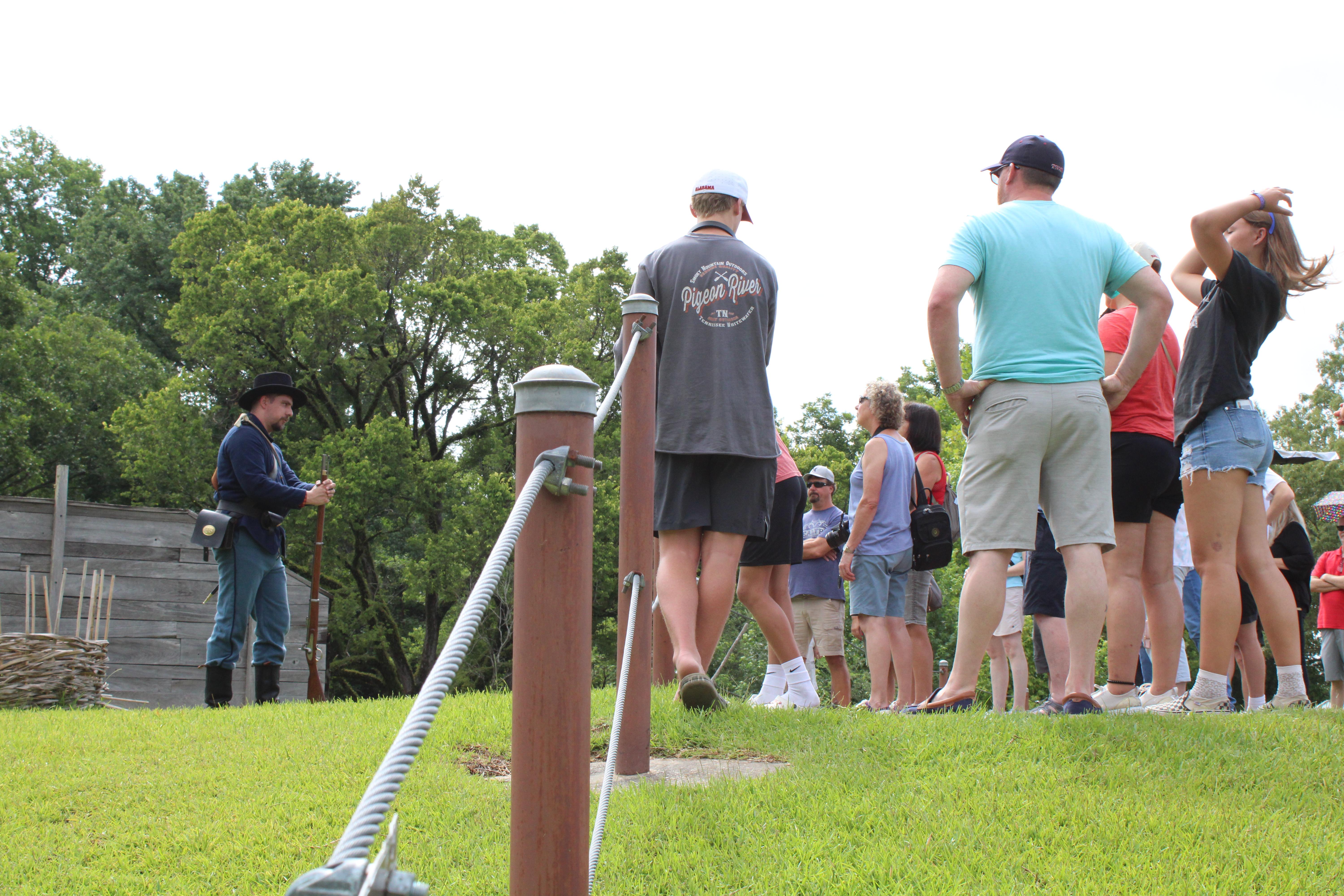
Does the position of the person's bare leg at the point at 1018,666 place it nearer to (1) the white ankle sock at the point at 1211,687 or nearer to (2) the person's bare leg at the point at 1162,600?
(2) the person's bare leg at the point at 1162,600

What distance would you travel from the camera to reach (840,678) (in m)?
6.80

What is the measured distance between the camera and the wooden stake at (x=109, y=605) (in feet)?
28.6

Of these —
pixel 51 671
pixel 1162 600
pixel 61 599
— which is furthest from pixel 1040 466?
pixel 61 599

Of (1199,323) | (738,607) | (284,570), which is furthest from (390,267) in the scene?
(1199,323)

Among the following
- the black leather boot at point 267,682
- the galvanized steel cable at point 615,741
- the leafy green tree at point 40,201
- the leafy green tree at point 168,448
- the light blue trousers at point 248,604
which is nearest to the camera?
the galvanized steel cable at point 615,741

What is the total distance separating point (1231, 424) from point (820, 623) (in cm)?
364

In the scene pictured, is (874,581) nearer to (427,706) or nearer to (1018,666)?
(1018,666)

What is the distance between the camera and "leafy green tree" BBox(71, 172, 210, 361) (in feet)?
99.2

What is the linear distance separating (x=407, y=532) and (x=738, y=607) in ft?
32.1

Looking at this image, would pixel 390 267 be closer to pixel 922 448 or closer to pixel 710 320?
pixel 922 448

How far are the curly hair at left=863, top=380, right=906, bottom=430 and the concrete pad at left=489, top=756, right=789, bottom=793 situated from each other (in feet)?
10.7

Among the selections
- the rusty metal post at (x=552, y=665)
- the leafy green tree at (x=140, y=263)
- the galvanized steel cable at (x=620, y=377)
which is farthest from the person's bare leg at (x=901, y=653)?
the leafy green tree at (x=140, y=263)

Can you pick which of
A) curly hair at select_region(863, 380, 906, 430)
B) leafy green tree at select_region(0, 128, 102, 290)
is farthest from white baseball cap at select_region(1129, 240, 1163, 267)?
leafy green tree at select_region(0, 128, 102, 290)

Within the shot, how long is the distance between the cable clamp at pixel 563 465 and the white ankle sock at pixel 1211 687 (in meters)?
3.64
